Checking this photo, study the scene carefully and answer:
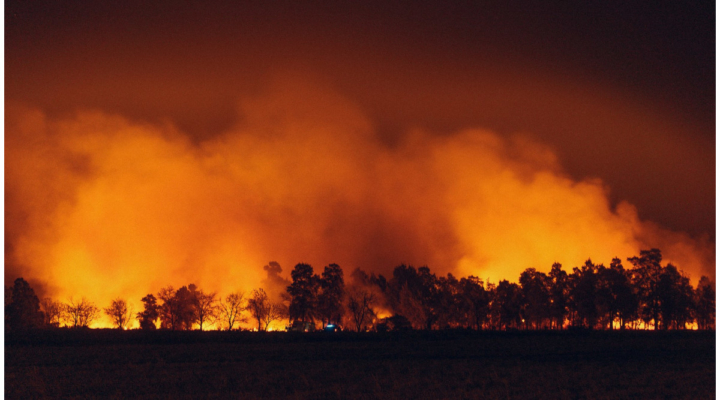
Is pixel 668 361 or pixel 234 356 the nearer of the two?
pixel 668 361

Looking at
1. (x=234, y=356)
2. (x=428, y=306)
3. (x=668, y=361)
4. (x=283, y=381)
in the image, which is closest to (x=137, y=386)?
(x=283, y=381)

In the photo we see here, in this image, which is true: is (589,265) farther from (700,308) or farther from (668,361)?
(668,361)

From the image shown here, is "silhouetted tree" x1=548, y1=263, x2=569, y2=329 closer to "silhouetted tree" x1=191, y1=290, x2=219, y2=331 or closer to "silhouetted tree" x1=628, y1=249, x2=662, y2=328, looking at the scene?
"silhouetted tree" x1=628, y1=249, x2=662, y2=328

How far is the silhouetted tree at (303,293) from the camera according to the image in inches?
4045

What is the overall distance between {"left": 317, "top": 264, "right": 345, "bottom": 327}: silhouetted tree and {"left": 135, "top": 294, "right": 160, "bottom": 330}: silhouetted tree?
3359cm

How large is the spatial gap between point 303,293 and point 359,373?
74502 millimetres

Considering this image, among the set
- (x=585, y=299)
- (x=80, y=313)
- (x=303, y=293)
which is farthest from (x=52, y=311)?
(x=585, y=299)

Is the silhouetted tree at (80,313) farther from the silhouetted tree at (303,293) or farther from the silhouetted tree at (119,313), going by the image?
the silhouetted tree at (303,293)

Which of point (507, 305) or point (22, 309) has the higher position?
point (22, 309)

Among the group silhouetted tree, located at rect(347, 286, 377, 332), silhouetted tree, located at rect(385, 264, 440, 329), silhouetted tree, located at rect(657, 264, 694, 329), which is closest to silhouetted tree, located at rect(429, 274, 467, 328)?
silhouetted tree, located at rect(385, 264, 440, 329)

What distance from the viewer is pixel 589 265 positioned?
436 feet

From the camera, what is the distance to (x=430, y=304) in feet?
422

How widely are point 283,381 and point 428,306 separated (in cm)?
10192

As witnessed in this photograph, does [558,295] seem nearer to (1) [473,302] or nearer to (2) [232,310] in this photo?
(1) [473,302]
